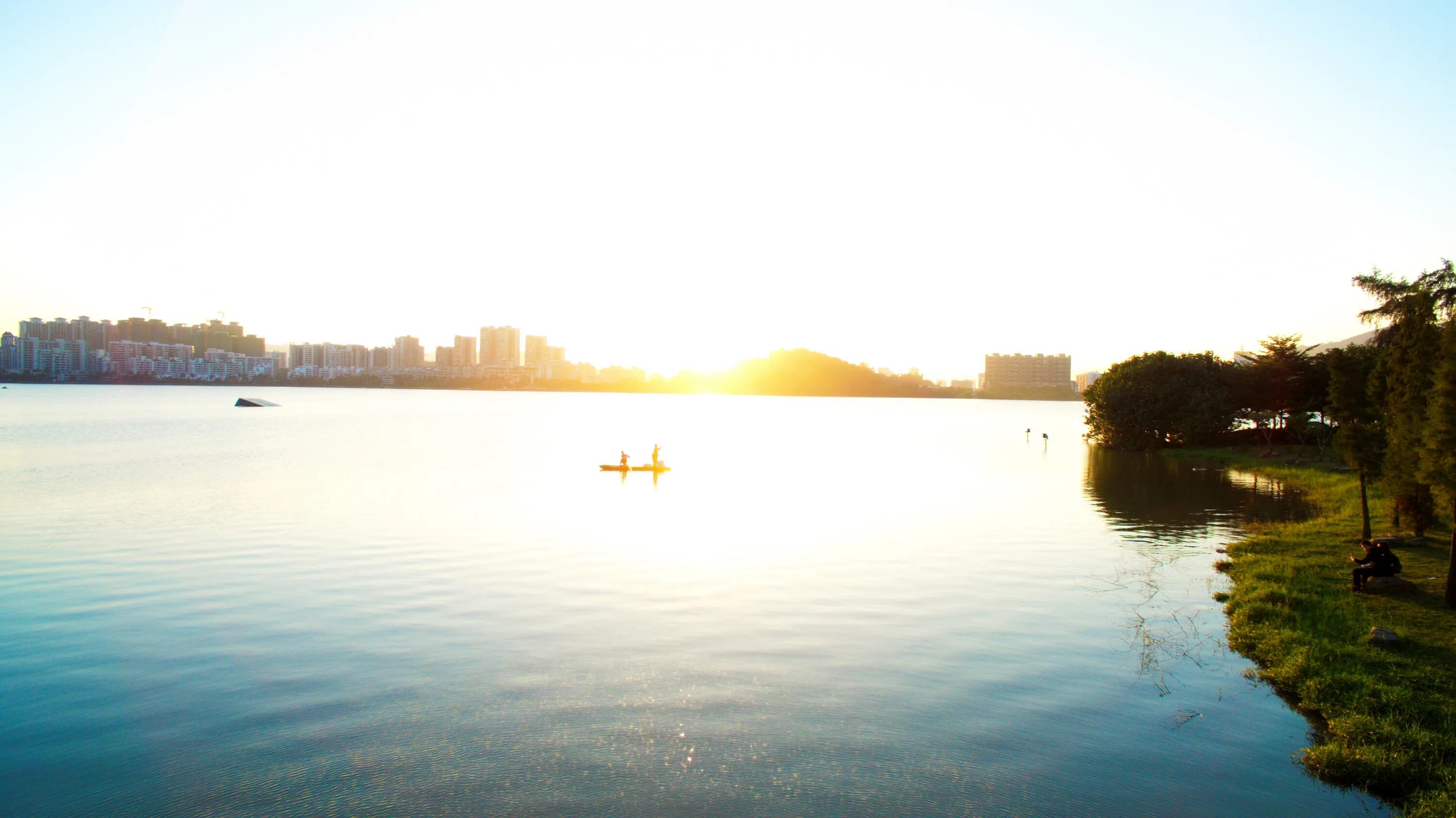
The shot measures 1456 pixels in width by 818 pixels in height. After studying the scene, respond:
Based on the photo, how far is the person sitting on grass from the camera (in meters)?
20.9

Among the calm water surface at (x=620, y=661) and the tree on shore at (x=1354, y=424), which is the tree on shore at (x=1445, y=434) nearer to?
the calm water surface at (x=620, y=661)

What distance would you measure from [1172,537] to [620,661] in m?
26.4

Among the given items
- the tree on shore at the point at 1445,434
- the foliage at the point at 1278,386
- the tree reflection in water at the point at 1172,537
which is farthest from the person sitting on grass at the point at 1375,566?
the foliage at the point at 1278,386

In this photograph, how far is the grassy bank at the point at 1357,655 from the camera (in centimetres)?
1210

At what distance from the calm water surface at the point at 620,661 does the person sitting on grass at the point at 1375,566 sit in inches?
132

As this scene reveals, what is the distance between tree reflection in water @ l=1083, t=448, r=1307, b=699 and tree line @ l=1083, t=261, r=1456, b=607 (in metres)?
5.20

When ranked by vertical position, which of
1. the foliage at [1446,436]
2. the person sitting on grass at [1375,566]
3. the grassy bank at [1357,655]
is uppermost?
the foliage at [1446,436]

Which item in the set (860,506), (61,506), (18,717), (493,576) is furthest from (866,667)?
(61,506)

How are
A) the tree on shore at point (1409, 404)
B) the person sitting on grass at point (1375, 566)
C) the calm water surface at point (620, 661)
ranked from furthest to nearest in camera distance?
the tree on shore at point (1409, 404) → the person sitting on grass at point (1375, 566) → the calm water surface at point (620, 661)

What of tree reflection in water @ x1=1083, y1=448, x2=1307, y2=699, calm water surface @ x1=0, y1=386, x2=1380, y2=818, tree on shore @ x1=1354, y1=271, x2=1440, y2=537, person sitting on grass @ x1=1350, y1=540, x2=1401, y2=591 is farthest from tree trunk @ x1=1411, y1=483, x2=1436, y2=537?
person sitting on grass @ x1=1350, y1=540, x2=1401, y2=591

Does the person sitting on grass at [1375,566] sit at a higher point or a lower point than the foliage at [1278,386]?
lower

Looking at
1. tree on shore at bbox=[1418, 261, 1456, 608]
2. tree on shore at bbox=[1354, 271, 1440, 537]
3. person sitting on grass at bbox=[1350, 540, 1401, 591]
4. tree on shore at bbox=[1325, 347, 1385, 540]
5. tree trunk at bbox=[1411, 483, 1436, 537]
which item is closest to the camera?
tree on shore at bbox=[1418, 261, 1456, 608]

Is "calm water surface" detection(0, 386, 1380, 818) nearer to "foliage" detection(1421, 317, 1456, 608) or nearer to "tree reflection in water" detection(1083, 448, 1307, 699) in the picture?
"tree reflection in water" detection(1083, 448, 1307, 699)

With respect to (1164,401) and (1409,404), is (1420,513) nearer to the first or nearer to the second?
(1409,404)
